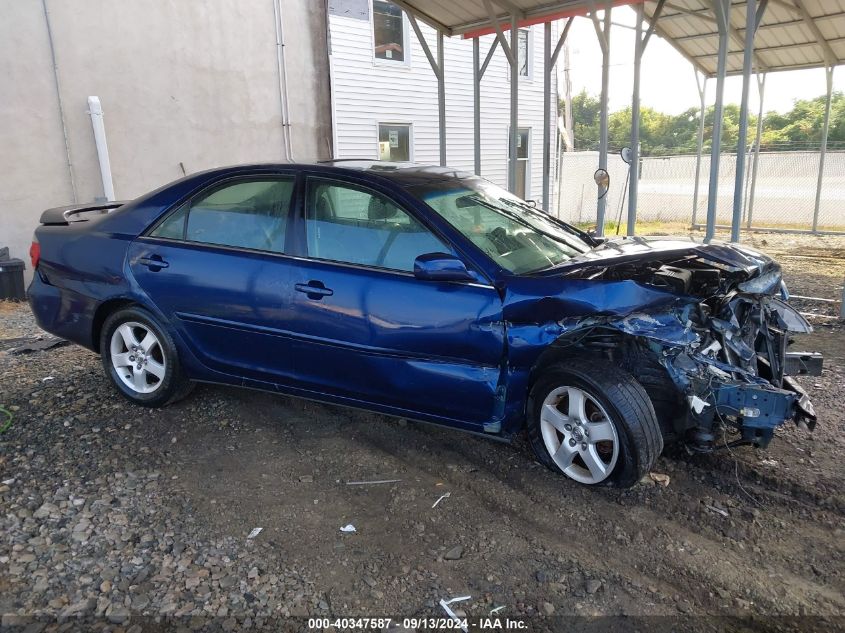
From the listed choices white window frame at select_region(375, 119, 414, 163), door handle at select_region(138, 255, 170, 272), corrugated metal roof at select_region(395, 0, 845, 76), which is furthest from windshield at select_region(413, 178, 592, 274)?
white window frame at select_region(375, 119, 414, 163)

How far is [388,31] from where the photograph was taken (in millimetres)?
13219

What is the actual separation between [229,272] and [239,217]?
378 millimetres

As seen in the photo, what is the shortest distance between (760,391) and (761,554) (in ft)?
2.39

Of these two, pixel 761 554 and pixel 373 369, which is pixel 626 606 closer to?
pixel 761 554

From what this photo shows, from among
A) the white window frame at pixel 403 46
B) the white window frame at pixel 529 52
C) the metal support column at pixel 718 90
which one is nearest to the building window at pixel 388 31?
the white window frame at pixel 403 46

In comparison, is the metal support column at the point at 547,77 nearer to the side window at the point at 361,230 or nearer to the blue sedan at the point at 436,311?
the blue sedan at the point at 436,311

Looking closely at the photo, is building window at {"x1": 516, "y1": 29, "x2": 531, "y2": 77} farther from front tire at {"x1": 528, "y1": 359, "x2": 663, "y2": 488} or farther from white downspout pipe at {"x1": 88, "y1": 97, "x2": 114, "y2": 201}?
front tire at {"x1": 528, "y1": 359, "x2": 663, "y2": 488}

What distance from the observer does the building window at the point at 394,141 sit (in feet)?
44.6

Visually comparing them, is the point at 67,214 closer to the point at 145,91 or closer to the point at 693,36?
the point at 145,91

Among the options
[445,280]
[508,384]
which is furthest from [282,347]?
[508,384]

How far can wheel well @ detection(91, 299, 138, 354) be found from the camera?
4199 millimetres

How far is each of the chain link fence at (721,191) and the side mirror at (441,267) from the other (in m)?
10.8

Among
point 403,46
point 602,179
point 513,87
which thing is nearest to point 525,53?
point 403,46

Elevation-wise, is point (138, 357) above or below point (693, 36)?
below
